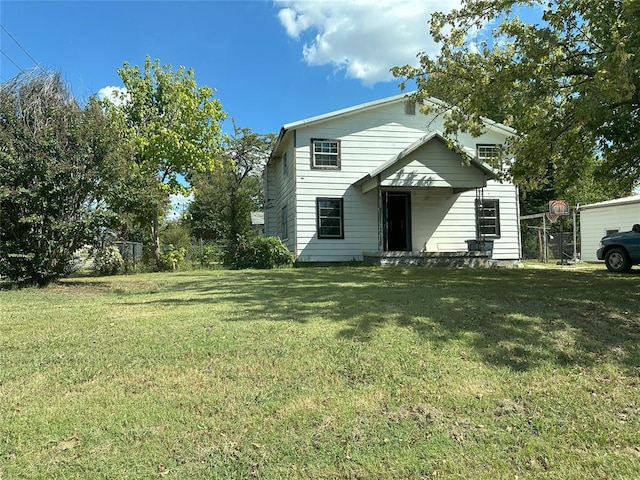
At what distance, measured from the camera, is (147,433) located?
3102mm

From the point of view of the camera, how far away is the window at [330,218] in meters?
16.8

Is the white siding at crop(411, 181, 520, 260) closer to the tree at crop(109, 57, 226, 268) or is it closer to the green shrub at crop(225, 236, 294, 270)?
the green shrub at crop(225, 236, 294, 270)

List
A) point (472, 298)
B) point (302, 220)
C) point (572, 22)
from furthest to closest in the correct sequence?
1. point (302, 220)
2. point (572, 22)
3. point (472, 298)

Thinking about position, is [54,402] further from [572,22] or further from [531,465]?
[572,22]

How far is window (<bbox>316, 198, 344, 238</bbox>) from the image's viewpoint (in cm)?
1677

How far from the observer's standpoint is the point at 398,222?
699 inches

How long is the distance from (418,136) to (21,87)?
12.5 metres

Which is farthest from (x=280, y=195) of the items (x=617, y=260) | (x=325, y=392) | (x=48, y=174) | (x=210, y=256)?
(x=325, y=392)

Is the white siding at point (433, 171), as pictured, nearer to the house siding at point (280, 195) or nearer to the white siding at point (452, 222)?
the white siding at point (452, 222)

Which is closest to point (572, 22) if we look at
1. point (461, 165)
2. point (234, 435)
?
point (461, 165)

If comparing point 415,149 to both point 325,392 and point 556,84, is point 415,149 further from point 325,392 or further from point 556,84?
point 325,392

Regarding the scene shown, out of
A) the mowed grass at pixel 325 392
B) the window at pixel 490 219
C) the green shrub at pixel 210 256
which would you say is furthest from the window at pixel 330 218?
the mowed grass at pixel 325 392

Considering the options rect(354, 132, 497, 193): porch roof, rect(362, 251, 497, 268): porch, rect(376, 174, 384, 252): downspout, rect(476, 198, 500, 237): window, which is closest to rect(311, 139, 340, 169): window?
rect(376, 174, 384, 252): downspout

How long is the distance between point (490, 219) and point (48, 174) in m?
14.7
